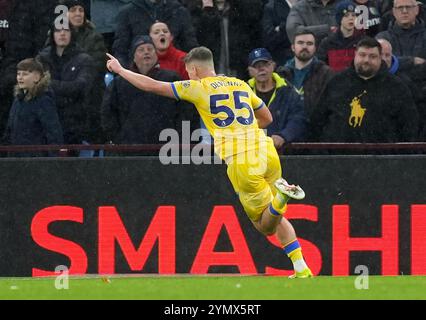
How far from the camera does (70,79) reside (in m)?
15.8

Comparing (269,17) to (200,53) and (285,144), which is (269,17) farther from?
(200,53)

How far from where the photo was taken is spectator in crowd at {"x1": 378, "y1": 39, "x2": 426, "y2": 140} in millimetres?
15402

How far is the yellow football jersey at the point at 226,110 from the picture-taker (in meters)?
13.0

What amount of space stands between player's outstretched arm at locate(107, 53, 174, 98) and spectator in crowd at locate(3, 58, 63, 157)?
296 centimetres

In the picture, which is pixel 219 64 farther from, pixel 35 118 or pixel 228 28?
pixel 35 118

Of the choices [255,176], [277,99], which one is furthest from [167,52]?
[255,176]

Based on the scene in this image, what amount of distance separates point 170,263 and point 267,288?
4.07 metres

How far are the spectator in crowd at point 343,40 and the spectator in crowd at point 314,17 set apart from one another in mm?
214

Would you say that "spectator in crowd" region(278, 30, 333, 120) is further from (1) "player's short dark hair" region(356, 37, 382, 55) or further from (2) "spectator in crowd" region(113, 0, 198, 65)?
(2) "spectator in crowd" region(113, 0, 198, 65)

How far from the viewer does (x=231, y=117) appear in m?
13.1

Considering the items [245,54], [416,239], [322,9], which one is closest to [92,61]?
[245,54]

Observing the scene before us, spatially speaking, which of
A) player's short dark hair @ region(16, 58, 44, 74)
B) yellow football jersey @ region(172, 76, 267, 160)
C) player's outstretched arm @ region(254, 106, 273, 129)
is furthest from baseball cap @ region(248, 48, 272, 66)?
player's short dark hair @ region(16, 58, 44, 74)

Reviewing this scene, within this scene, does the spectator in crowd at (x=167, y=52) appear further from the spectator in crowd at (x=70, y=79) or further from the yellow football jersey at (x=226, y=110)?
the yellow football jersey at (x=226, y=110)

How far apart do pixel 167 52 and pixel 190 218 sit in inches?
82.6
